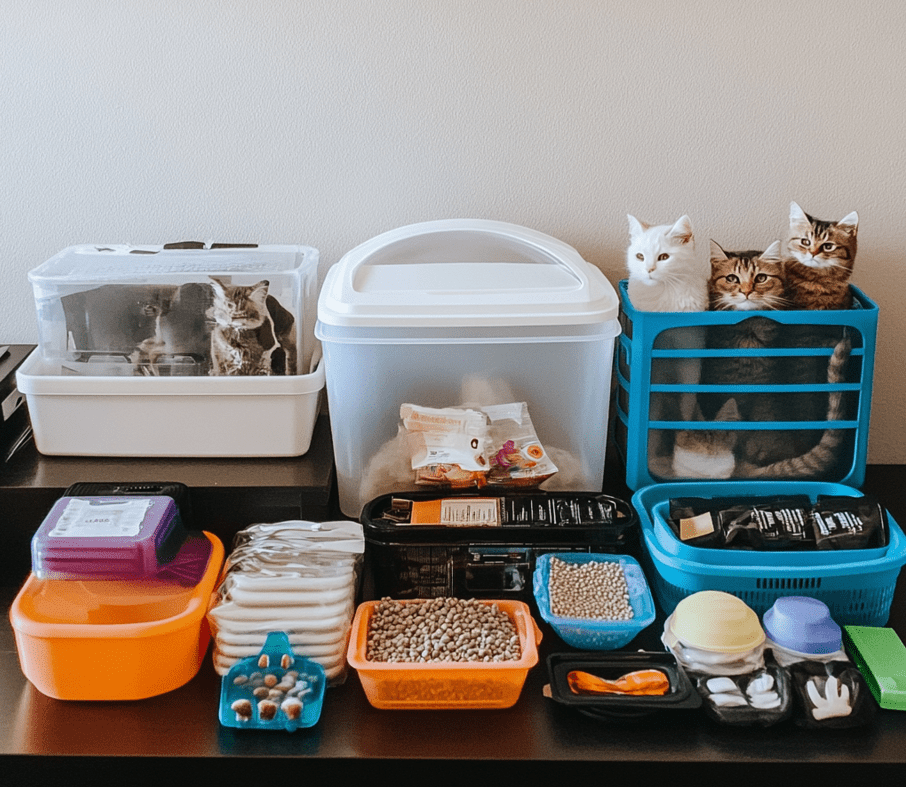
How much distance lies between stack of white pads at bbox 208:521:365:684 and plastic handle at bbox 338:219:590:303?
0.41 metres

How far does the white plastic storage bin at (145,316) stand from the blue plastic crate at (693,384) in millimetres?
471

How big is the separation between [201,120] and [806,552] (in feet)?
3.45

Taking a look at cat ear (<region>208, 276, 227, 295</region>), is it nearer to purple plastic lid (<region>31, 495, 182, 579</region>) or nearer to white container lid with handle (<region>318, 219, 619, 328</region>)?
white container lid with handle (<region>318, 219, 619, 328</region>)

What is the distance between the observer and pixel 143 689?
3.04 ft

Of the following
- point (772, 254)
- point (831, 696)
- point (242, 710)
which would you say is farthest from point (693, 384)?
point (242, 710)

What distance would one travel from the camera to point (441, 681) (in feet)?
2.93

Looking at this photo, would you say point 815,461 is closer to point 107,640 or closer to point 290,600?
point 290,600

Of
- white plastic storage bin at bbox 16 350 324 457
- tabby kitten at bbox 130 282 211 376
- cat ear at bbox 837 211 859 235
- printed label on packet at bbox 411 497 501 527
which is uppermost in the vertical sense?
cat ear at bbox 837 211 859 235

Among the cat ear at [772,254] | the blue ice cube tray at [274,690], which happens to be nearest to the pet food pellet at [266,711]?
the blue ice cube tray at [274,690]

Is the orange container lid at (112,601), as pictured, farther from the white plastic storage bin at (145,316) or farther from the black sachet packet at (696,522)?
the black sachet packet at (696,522)

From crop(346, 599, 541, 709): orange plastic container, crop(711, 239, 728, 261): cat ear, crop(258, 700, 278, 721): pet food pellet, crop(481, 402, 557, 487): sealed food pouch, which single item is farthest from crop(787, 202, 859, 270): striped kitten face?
crop(258, 700, 278, 721): pet food pellet

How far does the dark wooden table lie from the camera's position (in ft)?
2.74

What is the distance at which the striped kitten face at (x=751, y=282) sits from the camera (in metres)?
1.16

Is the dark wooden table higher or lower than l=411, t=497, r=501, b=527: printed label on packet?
lower
